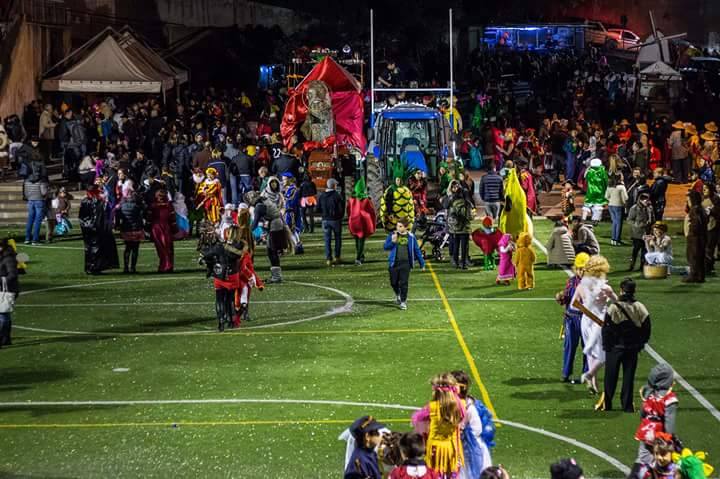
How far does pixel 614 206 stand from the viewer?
31.1 m

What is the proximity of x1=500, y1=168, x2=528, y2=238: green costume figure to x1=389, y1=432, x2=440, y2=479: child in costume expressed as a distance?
57.4 ft

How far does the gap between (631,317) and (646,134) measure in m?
27.3

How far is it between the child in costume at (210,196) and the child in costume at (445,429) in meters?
19.9

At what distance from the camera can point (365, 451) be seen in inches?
440

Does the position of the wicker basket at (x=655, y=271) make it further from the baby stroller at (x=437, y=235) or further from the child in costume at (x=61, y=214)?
the child in costume at (x=61, y=214)

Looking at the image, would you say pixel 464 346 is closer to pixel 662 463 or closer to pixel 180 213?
pixel 662 463

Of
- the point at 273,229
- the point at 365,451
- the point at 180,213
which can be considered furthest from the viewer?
the point at 180,213

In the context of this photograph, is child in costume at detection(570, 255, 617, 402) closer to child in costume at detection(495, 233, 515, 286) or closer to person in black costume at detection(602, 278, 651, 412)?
person in black costume at detection(602, 278, 651, 412)

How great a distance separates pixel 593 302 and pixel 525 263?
27.7ft

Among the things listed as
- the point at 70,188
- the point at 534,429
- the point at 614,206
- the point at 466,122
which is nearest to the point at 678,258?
the point at 614,206

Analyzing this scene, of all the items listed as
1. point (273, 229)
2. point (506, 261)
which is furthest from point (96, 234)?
point (506, 261)

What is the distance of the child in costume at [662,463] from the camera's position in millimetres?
11711

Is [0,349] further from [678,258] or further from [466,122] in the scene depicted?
[466,122]

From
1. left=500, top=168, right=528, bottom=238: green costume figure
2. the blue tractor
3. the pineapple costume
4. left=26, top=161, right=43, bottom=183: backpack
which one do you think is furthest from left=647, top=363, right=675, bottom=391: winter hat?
the blue tractor
